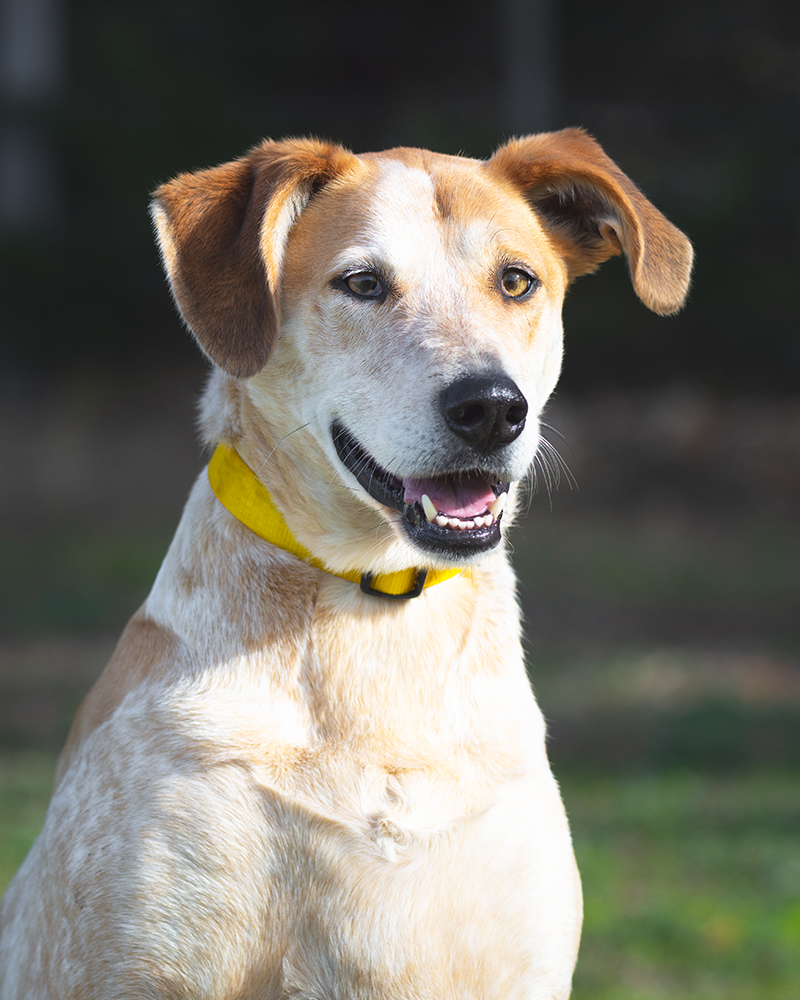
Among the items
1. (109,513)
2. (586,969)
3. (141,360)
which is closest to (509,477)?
(586,969)

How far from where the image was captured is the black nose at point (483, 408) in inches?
97.8

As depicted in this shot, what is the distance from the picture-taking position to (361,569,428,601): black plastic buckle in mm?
2740

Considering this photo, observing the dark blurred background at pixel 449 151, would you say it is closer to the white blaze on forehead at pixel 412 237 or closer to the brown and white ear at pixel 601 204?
the brown and white ear at pixel 601 204

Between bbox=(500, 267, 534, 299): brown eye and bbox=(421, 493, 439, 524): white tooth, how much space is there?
1.81 feet

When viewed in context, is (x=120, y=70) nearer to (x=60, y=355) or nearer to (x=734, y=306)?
(x=60, y=355)

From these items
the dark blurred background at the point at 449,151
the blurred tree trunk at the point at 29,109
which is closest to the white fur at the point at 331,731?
the dark blurred background at the point at 449,151

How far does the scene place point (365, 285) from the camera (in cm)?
276

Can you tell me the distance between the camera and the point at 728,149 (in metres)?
12.5

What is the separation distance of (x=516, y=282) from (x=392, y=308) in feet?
1.08

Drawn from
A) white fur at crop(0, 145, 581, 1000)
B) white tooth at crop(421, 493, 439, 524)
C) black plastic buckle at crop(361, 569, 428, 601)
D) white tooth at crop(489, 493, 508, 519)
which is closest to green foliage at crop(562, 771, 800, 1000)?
white fur at crop(0, 145, 581, 1000)

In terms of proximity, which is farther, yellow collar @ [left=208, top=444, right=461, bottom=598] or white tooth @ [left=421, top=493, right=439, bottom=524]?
yellow collar @ [left=208, top=444, right=461, bottom=598]

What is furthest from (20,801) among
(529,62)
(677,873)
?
(529,62)

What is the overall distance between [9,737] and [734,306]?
27.2 feet

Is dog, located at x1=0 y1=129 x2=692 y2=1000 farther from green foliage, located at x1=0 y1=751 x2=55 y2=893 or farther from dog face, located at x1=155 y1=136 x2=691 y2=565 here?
green foliage, located at x1=0 y1=751 x2=55 y2=893
